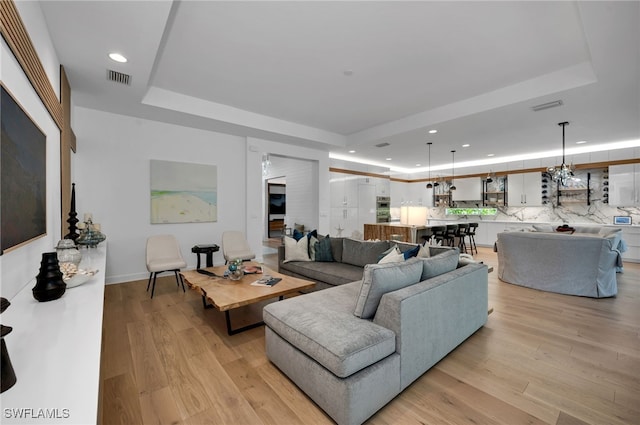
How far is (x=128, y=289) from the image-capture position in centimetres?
426

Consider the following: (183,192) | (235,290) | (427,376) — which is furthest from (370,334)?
(183,192)

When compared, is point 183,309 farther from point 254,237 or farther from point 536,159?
point 536,159

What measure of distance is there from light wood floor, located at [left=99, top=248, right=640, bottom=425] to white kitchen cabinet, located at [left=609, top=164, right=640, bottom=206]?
16.7 feet

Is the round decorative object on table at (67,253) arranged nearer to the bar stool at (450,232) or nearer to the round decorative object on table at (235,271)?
the round decorative object on table at (235,271)

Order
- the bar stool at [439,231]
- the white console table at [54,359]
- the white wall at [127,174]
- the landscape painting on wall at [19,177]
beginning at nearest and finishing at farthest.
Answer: the white console table at [54,359] < the landscape painting on wall at [19,177] < the white wall at [127,174] < the bar stool at [439,231]

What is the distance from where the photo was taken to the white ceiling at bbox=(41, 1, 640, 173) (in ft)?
8.10

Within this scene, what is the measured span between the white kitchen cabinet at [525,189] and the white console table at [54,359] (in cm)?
989

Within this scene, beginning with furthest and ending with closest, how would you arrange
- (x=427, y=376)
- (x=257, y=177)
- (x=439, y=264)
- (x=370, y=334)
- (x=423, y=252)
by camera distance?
(x=257, y=177) → (x=423, y=252) → (x=439, y=264) → (x=427, y=376) → (x=370, y=334)

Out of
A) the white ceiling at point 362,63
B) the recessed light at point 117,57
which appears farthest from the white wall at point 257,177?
the recessed light at point 117,57

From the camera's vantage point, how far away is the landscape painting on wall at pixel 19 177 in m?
1.37

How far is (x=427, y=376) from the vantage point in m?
2.18

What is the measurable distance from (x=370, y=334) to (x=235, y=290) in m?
1.62

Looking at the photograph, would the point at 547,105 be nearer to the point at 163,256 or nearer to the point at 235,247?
the point at 235,247

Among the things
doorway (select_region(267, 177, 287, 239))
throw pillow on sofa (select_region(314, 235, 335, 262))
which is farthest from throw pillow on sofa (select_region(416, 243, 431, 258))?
doorway (select_region(267, 177, 287, 239))
